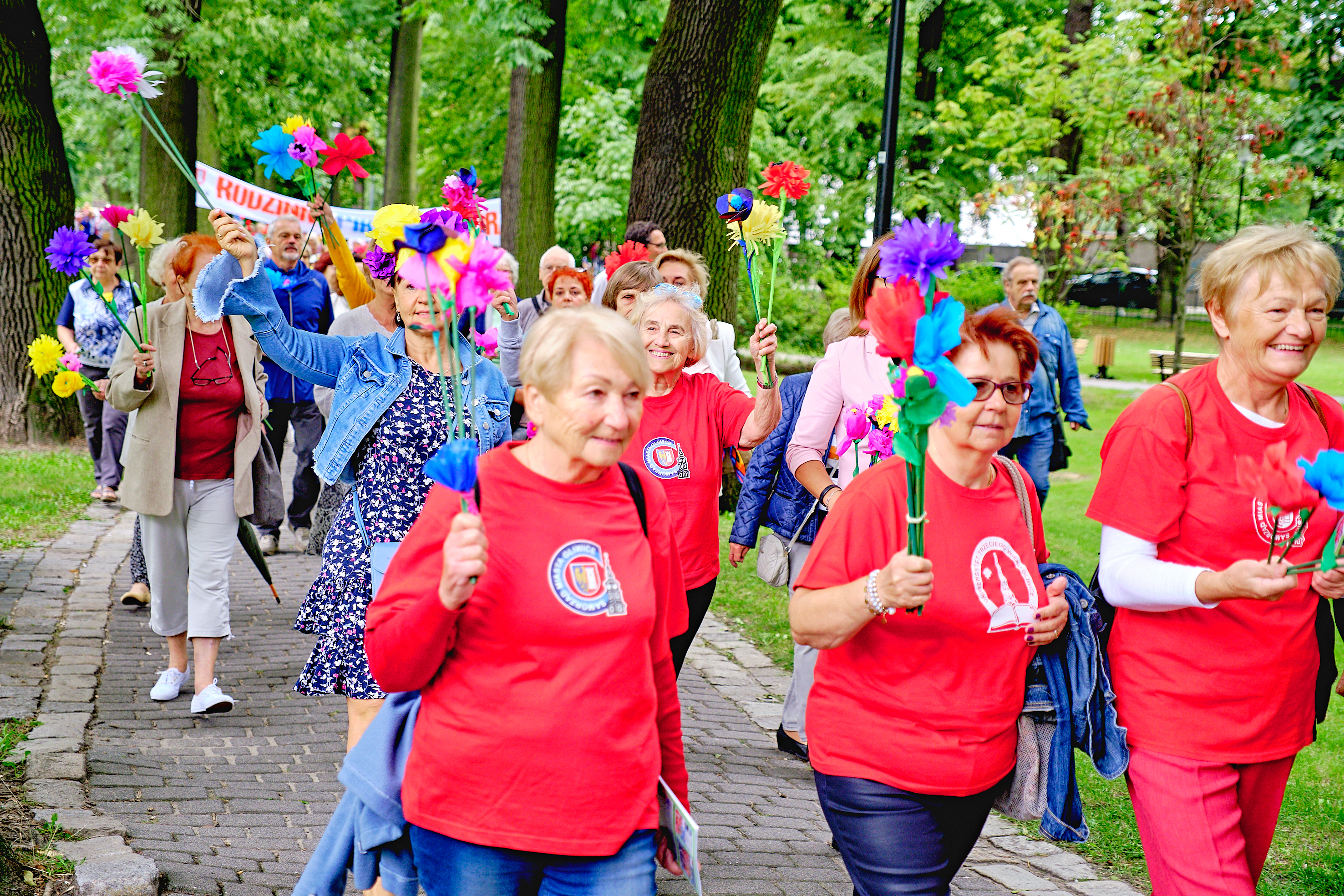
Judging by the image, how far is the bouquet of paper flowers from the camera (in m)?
2.44

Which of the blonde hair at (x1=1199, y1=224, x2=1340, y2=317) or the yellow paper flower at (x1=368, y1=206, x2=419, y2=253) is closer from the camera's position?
the blonde hair at (x1=1199, y1=224, x2=1340, y2=317)

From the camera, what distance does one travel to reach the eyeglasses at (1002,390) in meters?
2.97

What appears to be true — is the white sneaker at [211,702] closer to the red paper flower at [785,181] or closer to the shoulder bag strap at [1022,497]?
the red paper flower at [785,181]

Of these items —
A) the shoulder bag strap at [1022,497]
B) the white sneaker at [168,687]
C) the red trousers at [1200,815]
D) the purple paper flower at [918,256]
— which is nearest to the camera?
the purple paper flower at [918,256]

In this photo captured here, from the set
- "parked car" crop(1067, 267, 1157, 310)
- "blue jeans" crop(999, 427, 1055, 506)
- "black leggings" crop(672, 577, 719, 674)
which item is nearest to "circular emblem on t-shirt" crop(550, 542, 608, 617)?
"black leggings" crop(672, 577, 719, 674)

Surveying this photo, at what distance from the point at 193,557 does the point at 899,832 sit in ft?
13.9

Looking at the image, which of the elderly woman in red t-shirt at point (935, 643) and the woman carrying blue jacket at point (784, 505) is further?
the woman carrying blue jacket at point (784, 505)

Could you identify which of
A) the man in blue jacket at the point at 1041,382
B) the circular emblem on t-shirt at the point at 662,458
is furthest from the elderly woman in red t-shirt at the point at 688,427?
the man in blue jacket at the point at 1041,382

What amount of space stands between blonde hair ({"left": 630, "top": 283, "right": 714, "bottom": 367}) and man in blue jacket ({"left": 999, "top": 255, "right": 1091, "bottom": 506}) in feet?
13.8

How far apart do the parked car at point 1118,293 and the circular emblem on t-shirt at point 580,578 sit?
44.8 meters

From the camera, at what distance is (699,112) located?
1028 cm

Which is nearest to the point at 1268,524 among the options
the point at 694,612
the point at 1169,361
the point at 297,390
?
the point at 694,612

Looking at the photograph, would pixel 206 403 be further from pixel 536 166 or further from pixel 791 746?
pixel 536 166

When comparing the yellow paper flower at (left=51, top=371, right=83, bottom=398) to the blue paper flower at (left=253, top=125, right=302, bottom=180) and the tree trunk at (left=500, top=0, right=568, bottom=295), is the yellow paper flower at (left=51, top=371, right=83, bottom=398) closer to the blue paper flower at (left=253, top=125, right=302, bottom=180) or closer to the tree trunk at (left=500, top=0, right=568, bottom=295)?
the blue paper flower at (left=253, top=125, right=302, bottom=180)
